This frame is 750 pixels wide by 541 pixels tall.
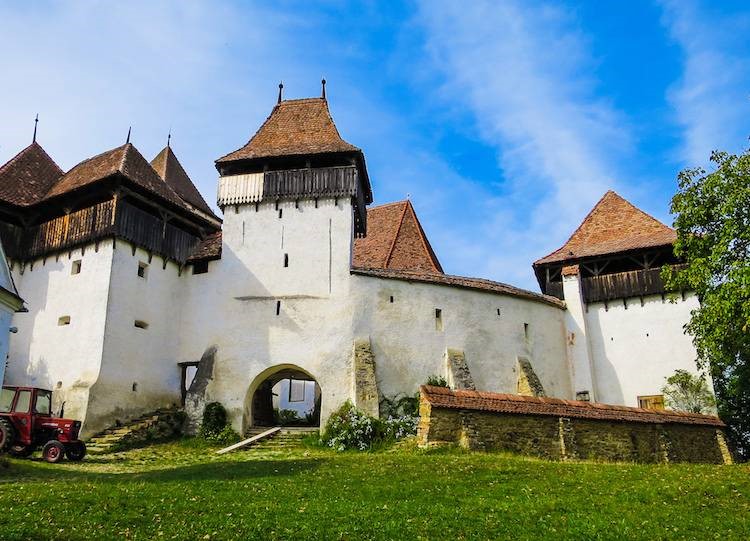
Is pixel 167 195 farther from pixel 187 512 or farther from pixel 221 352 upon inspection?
pixel 187 512

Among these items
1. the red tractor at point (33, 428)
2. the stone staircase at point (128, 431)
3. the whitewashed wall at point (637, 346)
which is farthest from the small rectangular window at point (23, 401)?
the whitewashed wall at point (637, 346)

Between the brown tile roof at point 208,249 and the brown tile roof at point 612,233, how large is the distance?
39.5 ft

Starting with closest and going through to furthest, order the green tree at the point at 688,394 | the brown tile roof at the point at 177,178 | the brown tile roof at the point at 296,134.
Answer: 1. the green tree at the point at 688,394
2. the brown tile roof at the point at 296,134
3. the brown tile roof at the point at 177,178

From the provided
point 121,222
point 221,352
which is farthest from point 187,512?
point 121,222

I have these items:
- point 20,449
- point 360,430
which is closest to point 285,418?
point 360,430

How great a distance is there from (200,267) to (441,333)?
27.9 ft

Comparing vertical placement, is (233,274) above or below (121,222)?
below

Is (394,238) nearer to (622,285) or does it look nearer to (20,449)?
(622,285)

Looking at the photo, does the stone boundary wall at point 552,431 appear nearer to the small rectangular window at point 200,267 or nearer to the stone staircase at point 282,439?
the stone staircase at point 282,439

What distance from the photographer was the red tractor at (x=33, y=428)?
14.0 m

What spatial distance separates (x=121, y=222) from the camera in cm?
1964

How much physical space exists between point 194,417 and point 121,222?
639 centimetres

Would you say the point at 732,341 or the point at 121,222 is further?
the point at 121,222

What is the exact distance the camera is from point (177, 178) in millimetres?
28188
